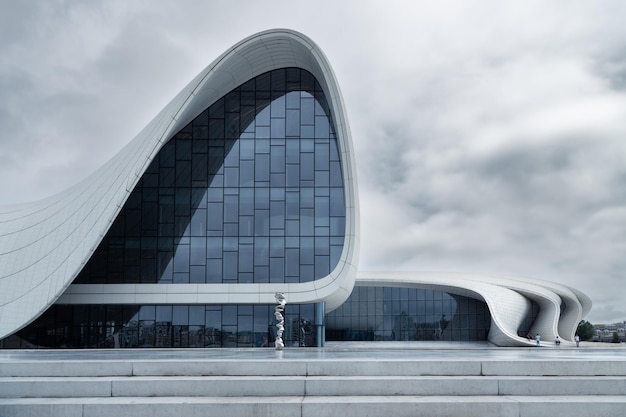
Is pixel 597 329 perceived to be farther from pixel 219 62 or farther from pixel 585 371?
pixel 585 371

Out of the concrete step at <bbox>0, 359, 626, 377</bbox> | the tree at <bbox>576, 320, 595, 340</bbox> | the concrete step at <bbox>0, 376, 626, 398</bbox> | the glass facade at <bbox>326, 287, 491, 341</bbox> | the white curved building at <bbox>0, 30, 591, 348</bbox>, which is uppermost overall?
the white curved building at <bbox>0, 30, 591, 348</bbox>

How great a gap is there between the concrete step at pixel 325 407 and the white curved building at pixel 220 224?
20.9m

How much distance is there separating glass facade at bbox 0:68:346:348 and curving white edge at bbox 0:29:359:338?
583mm

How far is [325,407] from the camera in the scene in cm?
1180

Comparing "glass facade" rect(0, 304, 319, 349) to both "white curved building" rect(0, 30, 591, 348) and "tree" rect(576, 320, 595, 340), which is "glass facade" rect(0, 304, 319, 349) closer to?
"white curved building" rect(0, 30, 591, 348)

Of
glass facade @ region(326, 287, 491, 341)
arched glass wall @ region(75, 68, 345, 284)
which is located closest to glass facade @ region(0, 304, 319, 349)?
arched glass wall @ region(75, 68, 345, 284)

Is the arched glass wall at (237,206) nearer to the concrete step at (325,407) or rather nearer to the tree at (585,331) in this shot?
the concrete step at (325,407)

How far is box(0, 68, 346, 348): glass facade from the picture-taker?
33906mm

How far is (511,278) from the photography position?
184 ft

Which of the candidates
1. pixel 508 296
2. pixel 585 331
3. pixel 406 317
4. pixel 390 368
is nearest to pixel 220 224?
pixel 406 317

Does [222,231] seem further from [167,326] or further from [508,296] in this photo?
[508,296]

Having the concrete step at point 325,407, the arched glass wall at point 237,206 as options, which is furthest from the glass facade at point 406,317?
the concrete step at point 325,407

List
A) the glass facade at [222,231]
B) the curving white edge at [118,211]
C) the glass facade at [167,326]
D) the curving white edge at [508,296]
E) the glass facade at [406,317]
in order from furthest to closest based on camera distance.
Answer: the glass facade at [406,317] < the curving white edge at [508,296] < the glass facade at [222,231] < the glass facade at [167,326] < the curving white edge at [118,211]

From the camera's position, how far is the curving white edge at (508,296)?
46031 mm
